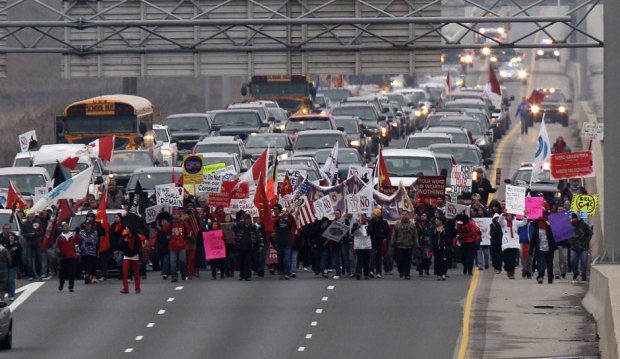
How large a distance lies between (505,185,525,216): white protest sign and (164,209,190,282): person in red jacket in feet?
19.7

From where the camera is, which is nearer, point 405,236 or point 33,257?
point 405,236

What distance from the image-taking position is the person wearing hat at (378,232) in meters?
27.8

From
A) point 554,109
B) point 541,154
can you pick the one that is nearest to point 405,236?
point 541,154

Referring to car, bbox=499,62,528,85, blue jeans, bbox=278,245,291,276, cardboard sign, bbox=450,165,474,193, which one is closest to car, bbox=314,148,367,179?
cardboard sign, bbox=450,165,474,193

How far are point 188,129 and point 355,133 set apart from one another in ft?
19.2

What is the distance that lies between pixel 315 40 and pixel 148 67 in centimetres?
354

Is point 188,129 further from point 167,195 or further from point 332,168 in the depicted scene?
point 167,195

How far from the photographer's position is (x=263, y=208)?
2794 cm

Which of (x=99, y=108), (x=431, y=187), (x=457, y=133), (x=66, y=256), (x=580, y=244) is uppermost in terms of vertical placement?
(x=99, y=108)

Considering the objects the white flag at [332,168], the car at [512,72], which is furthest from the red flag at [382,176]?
the car at [512,72]

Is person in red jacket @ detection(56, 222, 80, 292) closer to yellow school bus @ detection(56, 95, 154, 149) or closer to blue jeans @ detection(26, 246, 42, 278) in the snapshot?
blue jeans @ detection(26, 246, 42, 278)

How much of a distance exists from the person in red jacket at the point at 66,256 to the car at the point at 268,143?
58.0ft

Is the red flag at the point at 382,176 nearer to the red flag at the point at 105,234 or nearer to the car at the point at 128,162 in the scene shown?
the red flag at the point at 105,234

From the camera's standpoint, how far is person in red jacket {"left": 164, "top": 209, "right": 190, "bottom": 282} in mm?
27578
